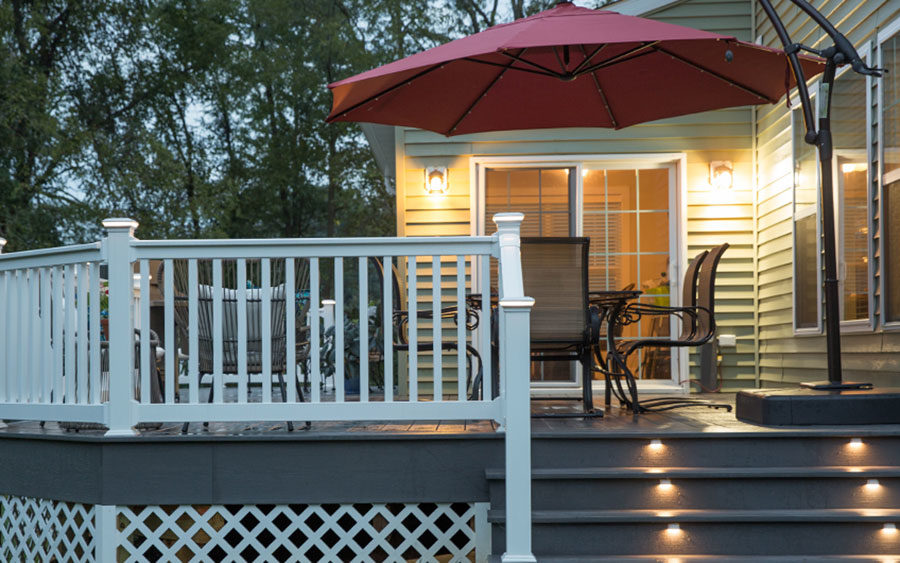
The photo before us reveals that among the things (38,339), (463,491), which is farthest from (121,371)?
(463,491)

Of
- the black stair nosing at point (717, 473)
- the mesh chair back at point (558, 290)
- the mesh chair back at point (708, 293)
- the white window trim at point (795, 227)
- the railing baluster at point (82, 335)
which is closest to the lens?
the black stair nosing at point (717, 473)

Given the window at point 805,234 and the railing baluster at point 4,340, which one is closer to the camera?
the railing baluster at point 4,340

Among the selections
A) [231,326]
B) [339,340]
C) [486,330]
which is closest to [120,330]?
[231,326]

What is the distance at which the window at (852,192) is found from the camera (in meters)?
5.12

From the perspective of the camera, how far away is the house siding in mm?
7055

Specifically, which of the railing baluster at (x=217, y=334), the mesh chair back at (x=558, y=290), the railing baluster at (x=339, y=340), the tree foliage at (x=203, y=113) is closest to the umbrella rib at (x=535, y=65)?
the mesh chair back at (x=558, y=290)

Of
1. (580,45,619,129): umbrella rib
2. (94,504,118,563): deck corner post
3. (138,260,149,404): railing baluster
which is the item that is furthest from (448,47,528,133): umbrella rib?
(94,504,118,563): deck corner post

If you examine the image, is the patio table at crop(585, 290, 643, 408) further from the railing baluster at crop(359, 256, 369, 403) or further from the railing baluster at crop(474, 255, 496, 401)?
the railing baluster at crop(359, 256, 369, 403)

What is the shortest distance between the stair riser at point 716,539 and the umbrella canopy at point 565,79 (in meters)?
2.00

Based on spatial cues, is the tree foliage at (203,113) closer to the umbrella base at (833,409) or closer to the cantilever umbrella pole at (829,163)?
the cantilever umbrella pole at (829,163)

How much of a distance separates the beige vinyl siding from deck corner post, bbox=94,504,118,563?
12.6ft

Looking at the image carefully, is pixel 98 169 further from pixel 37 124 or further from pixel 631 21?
pixel 631 21

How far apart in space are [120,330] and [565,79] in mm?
2479

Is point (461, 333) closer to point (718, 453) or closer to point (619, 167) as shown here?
point (718, 453)
